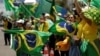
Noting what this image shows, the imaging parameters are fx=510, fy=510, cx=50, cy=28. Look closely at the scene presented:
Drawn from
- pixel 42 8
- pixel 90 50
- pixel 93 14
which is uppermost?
pixel 93 14

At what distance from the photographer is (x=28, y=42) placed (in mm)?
12711

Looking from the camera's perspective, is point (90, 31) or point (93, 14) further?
point (90, 31)

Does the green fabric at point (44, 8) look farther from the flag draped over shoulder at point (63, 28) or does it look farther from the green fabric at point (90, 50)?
the green fabric at point (90, 50)

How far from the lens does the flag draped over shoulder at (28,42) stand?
12672 millimetres

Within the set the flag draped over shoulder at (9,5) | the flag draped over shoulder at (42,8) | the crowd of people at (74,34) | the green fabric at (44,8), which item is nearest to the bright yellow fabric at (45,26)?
the crowd of people at (74,34)

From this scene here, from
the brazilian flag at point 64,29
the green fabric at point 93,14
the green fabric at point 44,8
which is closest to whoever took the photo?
the green fabric at point 93,14

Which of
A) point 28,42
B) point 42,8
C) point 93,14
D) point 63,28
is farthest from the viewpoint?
point 42,8

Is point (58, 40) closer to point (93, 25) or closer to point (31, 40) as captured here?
point (31, 40)

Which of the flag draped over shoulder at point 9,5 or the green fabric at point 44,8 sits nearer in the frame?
the green fabric at point 44,8

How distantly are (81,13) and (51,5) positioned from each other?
7451 mm

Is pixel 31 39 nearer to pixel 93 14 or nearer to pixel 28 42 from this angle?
pixel 28 42

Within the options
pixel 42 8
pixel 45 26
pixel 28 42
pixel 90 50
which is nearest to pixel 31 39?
pixel 28 42

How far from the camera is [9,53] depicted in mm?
18000

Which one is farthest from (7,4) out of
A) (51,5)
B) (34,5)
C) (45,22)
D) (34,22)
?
(45,22)
